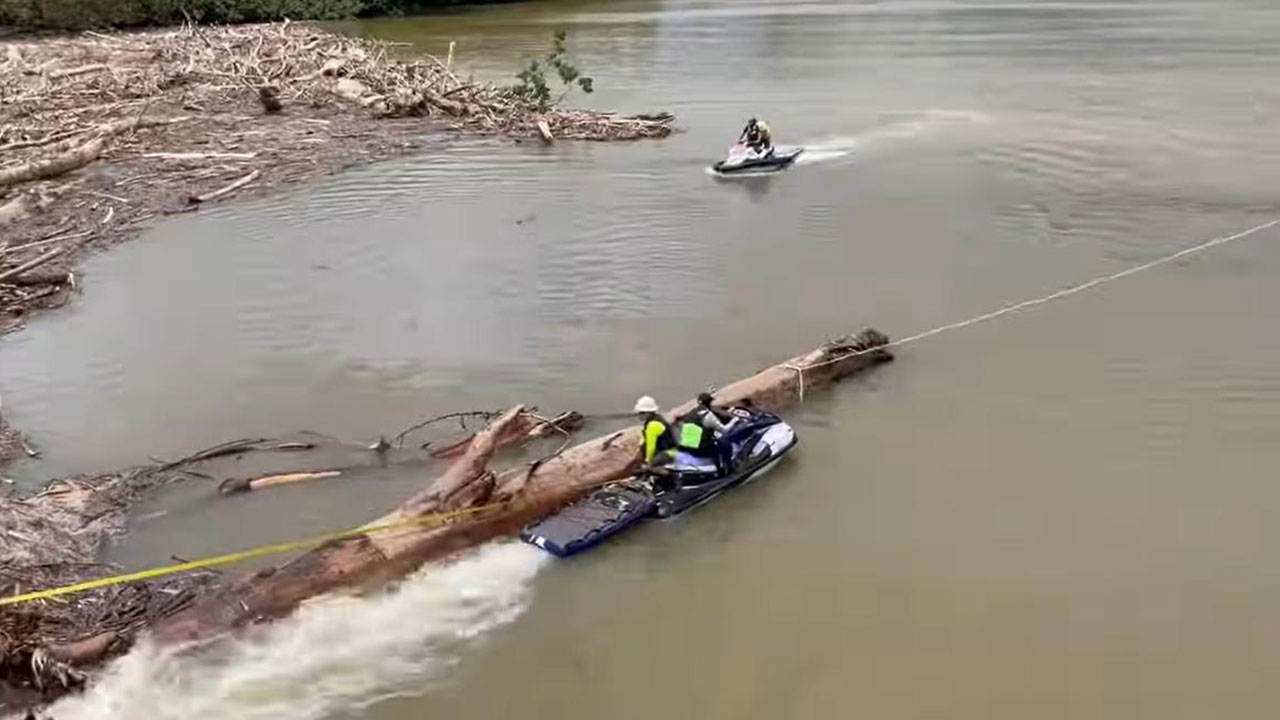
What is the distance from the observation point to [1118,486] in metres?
12.1

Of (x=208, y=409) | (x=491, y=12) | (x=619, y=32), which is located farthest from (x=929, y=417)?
(x=491, y=12)

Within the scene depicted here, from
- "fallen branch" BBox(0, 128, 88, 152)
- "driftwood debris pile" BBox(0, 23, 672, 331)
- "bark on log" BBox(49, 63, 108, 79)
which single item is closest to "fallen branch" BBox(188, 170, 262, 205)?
"driftwood debris pile" BBox(0, 23, 672, 331)

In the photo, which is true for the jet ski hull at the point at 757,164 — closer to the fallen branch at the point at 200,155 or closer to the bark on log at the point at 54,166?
the fallen branch at the point at 200,155

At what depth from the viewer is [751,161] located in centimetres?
2378

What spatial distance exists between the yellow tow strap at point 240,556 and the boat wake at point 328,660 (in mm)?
452

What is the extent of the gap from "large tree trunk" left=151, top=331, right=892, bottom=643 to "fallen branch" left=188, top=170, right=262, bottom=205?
533 inches

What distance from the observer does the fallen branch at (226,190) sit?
912 inches

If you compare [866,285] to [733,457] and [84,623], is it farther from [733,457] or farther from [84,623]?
[84,623]

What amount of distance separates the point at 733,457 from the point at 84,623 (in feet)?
19.5

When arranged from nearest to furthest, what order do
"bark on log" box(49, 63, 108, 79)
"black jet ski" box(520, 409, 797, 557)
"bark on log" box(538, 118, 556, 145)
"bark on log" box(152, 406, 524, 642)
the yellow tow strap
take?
the yellow tow strap, "bark on log" box(152, 406, 524, 642), "black jet ski" box(520, 409, 797, 557), "bark on log" box(538, 118, 556, 145), "bark on log" box(49, 63, 108, 79)

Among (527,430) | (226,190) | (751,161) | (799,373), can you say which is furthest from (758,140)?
(527,430)

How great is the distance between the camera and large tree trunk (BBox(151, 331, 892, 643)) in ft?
32.6

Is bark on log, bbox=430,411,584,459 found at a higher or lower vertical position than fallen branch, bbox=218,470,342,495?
higher

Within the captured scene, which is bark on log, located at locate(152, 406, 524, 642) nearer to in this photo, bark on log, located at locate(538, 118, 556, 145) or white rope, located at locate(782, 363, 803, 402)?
white rope, located at locate(782, 363, 803, 402)
